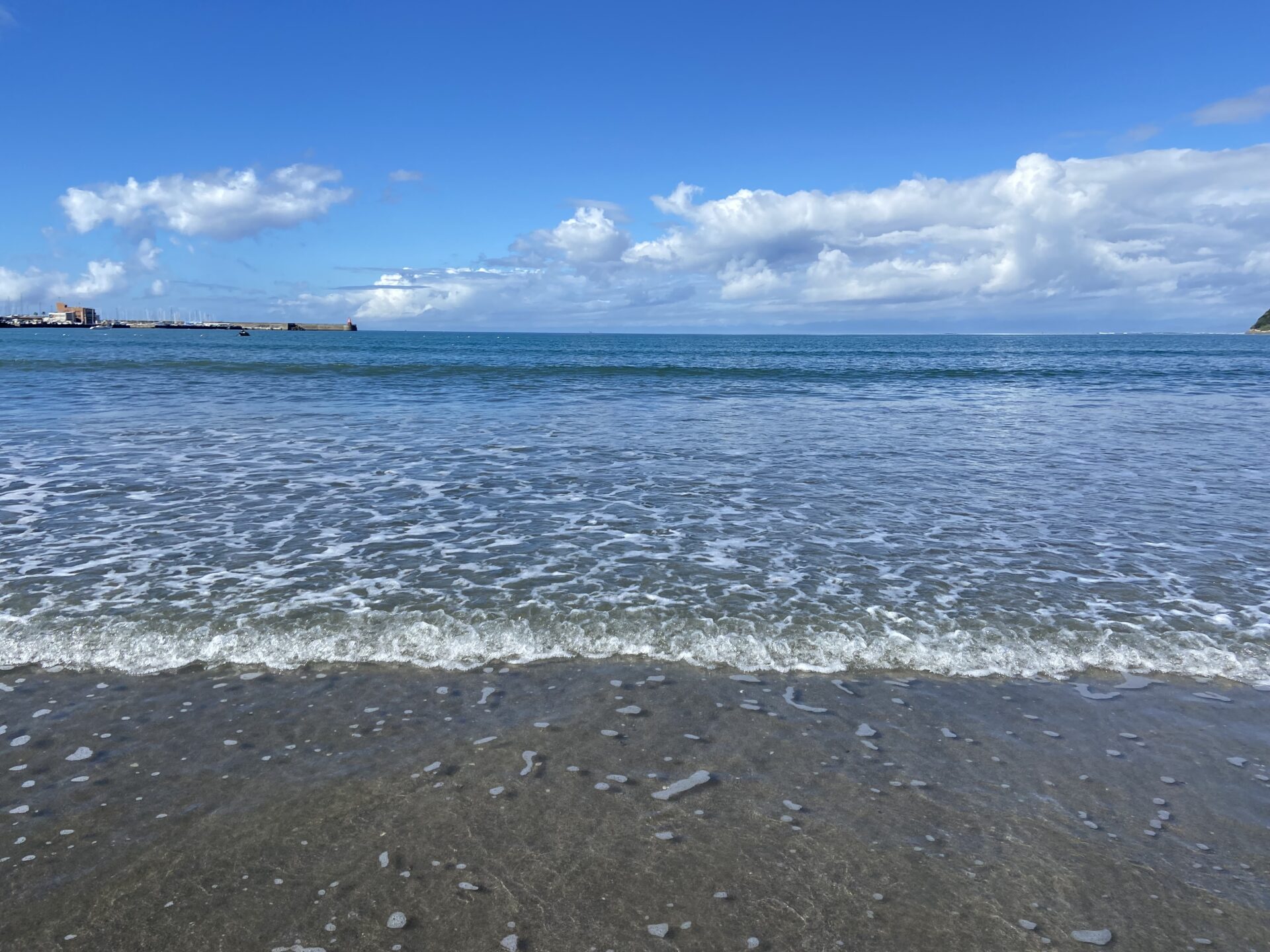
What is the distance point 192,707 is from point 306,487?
7.19 m

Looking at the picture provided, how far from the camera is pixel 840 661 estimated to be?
6.51 metres

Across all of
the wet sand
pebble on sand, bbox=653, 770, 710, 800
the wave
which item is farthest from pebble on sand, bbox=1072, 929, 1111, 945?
the wave

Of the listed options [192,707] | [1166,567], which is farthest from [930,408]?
[192,707]

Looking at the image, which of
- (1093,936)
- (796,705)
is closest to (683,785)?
(796,705)

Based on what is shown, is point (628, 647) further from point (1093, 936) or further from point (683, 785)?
point (1093, 936)

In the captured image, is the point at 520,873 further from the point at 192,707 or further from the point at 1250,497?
the point at 1250,497

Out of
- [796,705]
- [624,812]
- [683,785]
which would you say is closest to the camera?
[624,812]

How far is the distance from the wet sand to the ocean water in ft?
2.15

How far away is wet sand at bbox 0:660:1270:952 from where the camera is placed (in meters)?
3.64

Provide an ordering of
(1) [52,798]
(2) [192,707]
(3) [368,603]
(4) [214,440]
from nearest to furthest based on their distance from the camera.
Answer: (1) [52,798], (2) [192,707], (3) [368,603], (4) [214,440]

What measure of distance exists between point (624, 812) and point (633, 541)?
208 inches

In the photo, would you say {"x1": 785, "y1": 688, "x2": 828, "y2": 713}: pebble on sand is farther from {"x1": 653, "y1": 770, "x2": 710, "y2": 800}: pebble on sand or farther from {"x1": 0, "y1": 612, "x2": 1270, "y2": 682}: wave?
{"x1": 653, "y1": 770, "x2": 710, "y2": 800}: pebble on sand

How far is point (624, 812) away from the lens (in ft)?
14.6

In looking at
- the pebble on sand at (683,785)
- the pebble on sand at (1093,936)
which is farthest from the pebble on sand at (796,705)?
the pebble on sand at (1093,936)
